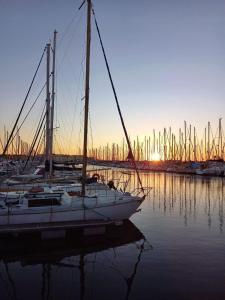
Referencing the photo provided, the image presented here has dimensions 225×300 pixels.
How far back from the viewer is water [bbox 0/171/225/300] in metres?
12.8

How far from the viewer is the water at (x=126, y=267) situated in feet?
42.0

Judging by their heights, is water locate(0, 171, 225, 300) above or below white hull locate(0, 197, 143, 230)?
below

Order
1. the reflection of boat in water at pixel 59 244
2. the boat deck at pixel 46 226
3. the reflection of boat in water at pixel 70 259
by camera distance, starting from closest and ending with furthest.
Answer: the reflection of boat in water at pixel 70 259, the reflection of boat in water at pixel 59 244, the boat deck at pixel 46 226

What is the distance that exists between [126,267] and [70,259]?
9.00 feet

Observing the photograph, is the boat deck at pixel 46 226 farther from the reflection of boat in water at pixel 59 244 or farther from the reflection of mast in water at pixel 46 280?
the reflection of mast in water at pixel 46 280

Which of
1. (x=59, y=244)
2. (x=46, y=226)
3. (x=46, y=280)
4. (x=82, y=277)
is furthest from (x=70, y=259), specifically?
(x=46, y=226)

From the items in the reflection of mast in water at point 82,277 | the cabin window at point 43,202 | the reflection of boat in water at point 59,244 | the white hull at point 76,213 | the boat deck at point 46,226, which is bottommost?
the reflection of mast in water at point 82,277

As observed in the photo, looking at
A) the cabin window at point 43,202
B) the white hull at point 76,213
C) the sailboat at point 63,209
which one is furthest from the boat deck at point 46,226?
the cabin window at point 43,202

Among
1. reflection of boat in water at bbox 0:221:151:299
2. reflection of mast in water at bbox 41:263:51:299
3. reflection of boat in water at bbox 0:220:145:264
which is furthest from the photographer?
reflection of boat in water at bbox 0:220:145:264

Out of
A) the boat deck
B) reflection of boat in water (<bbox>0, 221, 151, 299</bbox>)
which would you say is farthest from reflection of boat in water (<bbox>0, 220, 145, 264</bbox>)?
the boat deck

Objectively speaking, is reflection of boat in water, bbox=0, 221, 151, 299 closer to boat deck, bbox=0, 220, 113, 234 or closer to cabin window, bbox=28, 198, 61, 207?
boat deck, bbox=0, 220, 113, 234

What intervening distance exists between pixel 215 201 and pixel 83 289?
1071 inches

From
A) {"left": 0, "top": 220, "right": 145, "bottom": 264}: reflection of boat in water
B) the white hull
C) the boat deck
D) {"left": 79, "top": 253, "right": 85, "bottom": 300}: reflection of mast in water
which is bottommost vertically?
{"left": 79, "top": 253, "right": 85, "bottom": 300}: reflection of mast in water

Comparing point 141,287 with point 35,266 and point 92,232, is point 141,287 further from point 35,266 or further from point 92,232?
point 92,232
